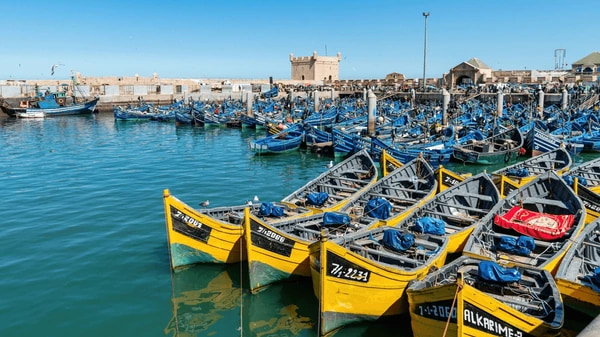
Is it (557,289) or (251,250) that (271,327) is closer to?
(251,250)

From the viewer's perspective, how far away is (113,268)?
15.9 meters

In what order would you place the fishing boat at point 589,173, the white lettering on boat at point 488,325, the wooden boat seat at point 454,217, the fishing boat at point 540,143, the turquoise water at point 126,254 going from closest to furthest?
the white lettering on boat at point 488,325 < the turquoise water at point 126,254 < the wooden boat seat at point 454,217 < the fishing boat at point 589,173 < the fishing boat at point 540,143

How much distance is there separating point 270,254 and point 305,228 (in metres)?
1.97

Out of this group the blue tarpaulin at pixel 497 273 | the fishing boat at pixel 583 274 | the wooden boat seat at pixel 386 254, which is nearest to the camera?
the blue tarpaulin at pixel 497 273

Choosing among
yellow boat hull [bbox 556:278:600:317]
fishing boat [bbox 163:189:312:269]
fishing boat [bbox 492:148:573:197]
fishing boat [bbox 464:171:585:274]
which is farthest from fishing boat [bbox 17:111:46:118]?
yellow boat hull [bbox 556:278:600:317]

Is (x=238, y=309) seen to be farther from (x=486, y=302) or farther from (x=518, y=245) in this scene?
(x=518, y=245)

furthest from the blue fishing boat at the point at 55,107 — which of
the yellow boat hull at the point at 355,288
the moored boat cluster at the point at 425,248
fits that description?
the yellow boat hull at the point at 355,288

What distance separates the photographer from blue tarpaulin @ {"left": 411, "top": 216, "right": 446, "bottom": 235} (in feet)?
47.0

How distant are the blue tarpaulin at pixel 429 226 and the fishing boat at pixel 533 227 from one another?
1.03 meters

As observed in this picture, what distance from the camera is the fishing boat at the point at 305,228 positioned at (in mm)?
13336

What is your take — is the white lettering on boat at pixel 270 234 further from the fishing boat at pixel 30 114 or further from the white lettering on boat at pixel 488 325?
the fishing boat at pixel 30 114

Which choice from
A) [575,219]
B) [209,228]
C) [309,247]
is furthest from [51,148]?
[575,219]

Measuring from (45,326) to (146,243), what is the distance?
5.84 meters

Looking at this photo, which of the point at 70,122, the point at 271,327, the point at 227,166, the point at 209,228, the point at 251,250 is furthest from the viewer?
the point at 70,122
